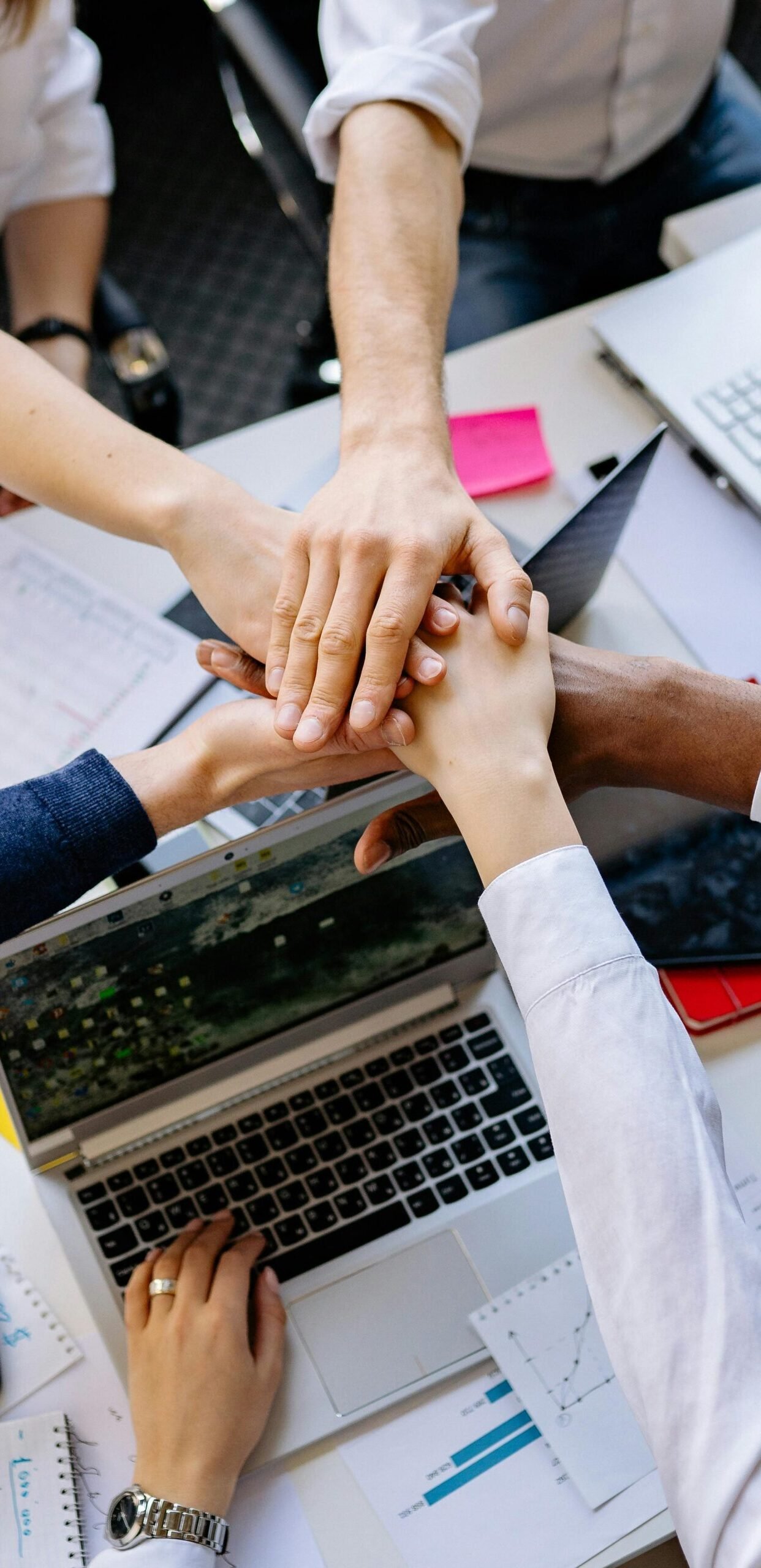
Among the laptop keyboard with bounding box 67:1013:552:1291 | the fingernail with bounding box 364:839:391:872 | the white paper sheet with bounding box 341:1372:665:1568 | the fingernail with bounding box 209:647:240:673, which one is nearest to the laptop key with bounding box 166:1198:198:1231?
the laptop keyboard with bounding box 67:1013:552:1291

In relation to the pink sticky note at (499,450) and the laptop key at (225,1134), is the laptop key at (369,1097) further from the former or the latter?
the pink sticky note at (499,450)

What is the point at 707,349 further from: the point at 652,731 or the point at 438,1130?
the point at 438,1130

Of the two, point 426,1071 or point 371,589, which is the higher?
point 371,589

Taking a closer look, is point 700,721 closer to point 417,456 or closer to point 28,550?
point 417,456

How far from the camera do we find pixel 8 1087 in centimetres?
88

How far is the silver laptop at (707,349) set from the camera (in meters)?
1.27

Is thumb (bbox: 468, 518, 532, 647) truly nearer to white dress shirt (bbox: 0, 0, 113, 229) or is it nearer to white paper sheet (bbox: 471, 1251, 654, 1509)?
white paper sheet (bbox: 471, 1251, 654, 1509)

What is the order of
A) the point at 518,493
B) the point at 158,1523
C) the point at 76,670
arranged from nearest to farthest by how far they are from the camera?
1. the point at 158,1523
2. the point at 76,670
3. the point at 518,493

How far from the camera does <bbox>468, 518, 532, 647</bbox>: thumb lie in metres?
0.93

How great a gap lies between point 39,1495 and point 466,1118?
0.42 m

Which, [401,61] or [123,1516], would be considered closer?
[123,1516]

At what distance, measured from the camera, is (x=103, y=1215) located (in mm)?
980

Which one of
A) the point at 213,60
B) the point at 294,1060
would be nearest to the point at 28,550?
the point at 294,1060

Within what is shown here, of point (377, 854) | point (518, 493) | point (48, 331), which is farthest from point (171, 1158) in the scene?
point (48, 331)
